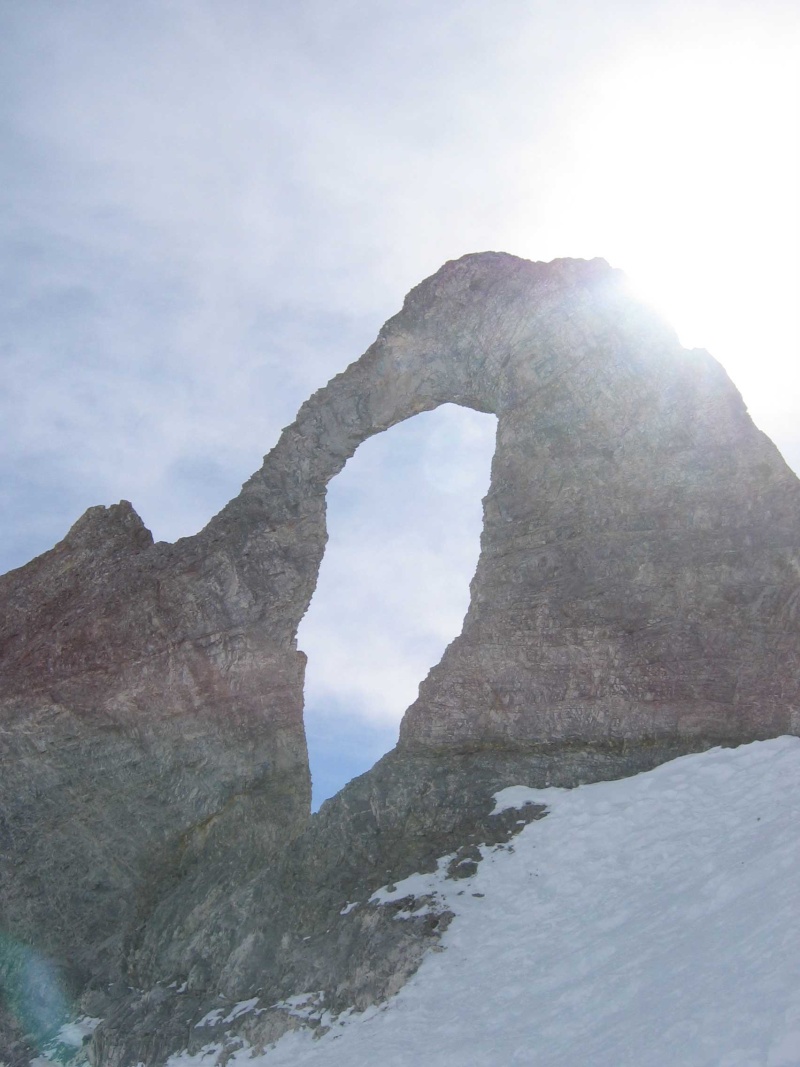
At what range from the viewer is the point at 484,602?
2705cm

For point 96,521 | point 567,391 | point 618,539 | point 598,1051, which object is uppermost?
point 96,521

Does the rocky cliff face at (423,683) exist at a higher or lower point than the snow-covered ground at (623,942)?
higher

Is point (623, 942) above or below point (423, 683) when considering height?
below

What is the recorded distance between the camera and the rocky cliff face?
22.7 meters

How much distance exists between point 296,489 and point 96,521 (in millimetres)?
7192

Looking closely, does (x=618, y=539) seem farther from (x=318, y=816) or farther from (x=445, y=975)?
(x=445, y=975)

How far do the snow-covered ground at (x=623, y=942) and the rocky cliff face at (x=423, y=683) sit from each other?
1.77 meters

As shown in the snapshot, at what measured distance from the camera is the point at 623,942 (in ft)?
48.3

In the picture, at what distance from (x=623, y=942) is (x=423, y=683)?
12.1 meters

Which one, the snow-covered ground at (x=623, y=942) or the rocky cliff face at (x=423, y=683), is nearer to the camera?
the snow-covered ground at (x=623, y=942)

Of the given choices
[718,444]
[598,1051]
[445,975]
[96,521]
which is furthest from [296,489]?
[598,1051]

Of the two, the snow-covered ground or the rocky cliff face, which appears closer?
the snow-covered ground

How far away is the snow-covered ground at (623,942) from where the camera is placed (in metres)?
10.8

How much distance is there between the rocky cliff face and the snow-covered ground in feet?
5.82
